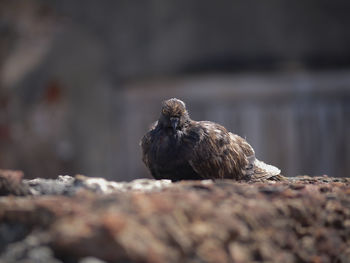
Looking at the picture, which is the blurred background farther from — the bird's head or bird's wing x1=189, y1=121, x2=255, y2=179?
the bird's head

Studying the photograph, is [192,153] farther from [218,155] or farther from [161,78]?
[161,78]

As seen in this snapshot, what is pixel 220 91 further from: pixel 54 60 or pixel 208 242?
pixel 208 242

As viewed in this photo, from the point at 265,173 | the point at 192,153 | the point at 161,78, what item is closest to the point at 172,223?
the point at 192,153

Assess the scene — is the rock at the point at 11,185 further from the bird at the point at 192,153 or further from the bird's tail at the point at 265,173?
the bird's tail at the point at 265,173

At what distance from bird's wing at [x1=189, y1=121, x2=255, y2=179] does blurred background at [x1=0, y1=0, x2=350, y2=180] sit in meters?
4.75

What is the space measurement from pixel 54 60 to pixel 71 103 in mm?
765

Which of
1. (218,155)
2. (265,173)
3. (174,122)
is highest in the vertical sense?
(174,122)

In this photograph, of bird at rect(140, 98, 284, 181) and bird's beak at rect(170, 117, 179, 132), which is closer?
bird at rect(140, 98, 284, 181)

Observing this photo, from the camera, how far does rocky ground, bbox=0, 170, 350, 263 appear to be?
2.34 meters

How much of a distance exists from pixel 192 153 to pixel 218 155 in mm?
231

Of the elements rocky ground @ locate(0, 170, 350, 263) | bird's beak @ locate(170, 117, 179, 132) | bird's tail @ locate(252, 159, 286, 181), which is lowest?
bird's tail @ locate(252, 159, 286, 181)

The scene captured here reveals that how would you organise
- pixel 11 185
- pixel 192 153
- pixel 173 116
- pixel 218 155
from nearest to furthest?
pixel 11 185, pixel 192 153, pixel 218 155, pixel 173 116

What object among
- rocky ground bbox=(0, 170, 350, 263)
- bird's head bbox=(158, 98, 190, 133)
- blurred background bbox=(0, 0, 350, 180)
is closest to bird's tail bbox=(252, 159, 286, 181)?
bird's head bbox=(158, 98, 190, 133)

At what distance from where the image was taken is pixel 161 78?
10242 mm
